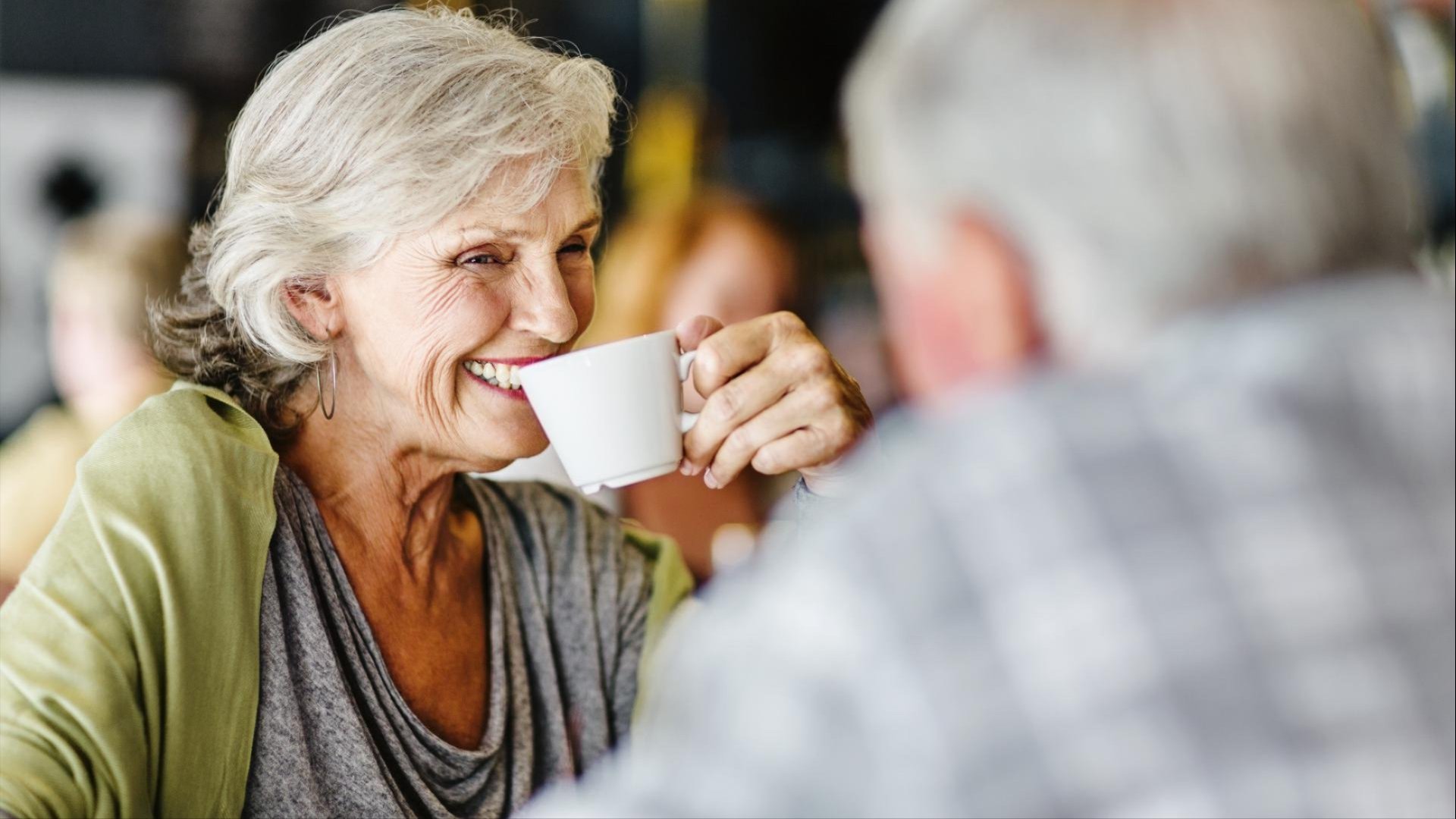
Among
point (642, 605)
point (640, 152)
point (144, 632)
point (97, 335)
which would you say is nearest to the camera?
point (144, 632)

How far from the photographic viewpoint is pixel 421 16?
121 cm

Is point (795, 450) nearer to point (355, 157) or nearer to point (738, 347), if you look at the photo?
point (738, 347)

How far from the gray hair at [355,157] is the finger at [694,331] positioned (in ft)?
0.61

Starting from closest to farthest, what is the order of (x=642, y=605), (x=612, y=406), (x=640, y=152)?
(x=612, y=406), (x=642, y=605), (x=640, y=152)

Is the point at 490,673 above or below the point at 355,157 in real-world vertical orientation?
below

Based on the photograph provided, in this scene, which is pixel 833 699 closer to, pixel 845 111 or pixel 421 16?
pixel 845 111

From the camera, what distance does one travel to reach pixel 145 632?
960 mm

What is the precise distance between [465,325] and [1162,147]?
2.37 ft

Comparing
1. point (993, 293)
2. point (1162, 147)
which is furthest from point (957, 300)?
point (1162, 147)

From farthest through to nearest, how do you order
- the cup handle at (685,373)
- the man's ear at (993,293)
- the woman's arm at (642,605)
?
the woman's arm at (642,605) < the cup handle at (685,373) < the man's ear at (993,293)

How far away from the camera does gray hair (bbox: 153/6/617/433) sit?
1.15 m

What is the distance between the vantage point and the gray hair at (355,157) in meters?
1.15

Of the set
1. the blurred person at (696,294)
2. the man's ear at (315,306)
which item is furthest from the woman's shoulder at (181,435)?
the blurred person at (696,294)

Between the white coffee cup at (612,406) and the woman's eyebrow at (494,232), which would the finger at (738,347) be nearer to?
the white coffee cup at (612,406)
